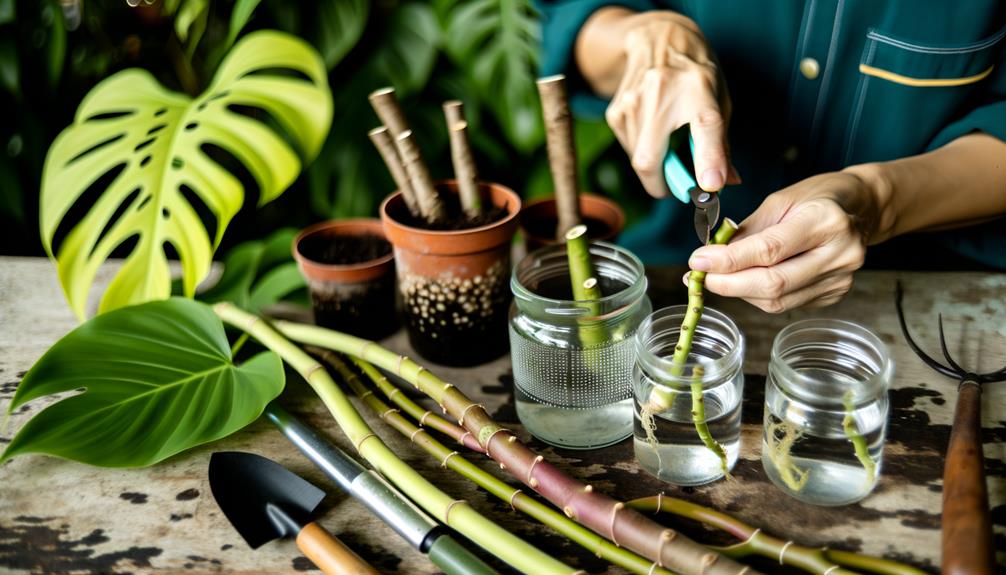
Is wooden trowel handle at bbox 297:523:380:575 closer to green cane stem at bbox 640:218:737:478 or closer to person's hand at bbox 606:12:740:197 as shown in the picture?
green cane stem at bbox 640:218:737:478

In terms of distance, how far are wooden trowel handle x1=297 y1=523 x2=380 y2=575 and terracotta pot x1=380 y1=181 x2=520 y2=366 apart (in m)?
0.29

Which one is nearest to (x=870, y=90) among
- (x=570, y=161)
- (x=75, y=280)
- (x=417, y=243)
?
(x=570, y=161)

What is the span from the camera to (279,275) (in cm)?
108

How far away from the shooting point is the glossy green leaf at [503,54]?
1.65 metres

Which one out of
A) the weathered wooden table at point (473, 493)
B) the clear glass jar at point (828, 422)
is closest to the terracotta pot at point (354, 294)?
the weathered wooden table at point (473, 493)

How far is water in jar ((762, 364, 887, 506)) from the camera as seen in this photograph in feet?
2.23

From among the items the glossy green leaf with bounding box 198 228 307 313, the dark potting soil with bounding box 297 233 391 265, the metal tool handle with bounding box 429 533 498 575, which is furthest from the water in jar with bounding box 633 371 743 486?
the glossy green leaf with bounding box 198 228 307 313

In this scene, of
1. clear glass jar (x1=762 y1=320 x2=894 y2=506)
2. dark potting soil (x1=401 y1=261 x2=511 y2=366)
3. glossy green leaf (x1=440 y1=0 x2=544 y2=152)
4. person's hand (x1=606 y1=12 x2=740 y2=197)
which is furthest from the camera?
glossy green leaf (x1=440 y1=0 x2=544 y2=152)

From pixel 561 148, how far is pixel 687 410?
387 mm

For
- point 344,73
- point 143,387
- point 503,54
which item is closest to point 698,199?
point 143,387

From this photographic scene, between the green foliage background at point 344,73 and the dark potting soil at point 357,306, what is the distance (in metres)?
0.84

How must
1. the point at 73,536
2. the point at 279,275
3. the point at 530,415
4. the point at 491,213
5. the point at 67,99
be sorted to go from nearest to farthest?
the point at 73,536 → the point at 530,415 → the point at 491,213 → the point at 279,275 → the point at 67,99

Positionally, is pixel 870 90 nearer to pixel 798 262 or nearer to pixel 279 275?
pixel 798 262

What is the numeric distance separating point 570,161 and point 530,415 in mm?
338
